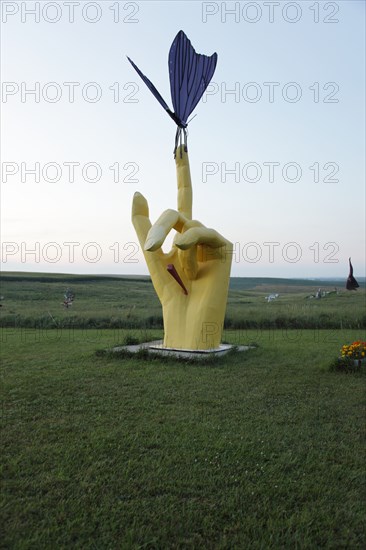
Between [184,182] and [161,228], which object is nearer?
[161,228]

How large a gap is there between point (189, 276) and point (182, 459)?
5.43 meters

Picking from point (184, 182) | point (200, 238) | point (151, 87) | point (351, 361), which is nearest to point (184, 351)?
point (200, 238)

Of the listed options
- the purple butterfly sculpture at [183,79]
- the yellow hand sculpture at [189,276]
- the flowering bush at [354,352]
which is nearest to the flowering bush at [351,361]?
the flowering bush at [354,352]

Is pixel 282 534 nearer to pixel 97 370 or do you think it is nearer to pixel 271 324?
pixel 97 370

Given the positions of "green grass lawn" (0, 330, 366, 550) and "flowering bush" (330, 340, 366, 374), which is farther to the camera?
"flowering bush" (330, 340, 366, 374)

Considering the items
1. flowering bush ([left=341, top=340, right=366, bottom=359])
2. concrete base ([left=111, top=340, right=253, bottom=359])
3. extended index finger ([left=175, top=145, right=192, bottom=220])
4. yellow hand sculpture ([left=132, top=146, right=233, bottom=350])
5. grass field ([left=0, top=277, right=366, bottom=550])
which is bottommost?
grass field ([left=0, top=277, right=366, bottom=550])

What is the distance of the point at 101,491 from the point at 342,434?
249 centimetres

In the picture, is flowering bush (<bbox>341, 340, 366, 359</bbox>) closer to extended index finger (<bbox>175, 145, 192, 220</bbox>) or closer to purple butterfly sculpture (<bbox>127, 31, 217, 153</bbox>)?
extended index finger (<bbox>175, 145, 192, 220</bbox>)

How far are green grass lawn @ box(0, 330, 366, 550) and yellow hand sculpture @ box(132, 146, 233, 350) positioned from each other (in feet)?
5.27

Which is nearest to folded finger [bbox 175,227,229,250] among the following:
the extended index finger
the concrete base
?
the extended index finger

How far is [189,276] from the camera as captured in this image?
8992 millimetres

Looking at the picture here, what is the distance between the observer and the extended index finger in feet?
30.8

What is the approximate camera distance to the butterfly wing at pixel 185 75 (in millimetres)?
9156

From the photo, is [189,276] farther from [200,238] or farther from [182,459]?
[182,459]
